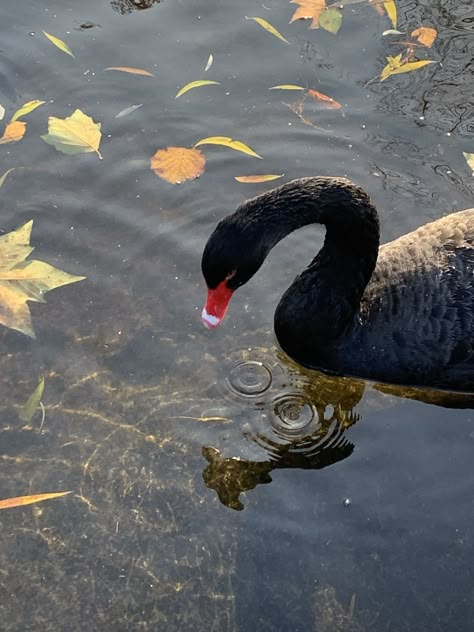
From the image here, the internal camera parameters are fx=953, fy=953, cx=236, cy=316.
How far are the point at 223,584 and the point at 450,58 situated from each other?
378 cm

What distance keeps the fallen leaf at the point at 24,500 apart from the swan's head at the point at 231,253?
1.08 m

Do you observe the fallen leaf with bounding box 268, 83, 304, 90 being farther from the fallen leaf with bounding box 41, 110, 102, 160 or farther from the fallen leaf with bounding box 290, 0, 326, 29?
the fallen leaf with bounding box 41, 110, 102, 160

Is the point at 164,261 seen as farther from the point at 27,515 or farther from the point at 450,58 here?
the point at 450,58

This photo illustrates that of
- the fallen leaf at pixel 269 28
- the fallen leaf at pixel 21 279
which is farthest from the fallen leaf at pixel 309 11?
the fallen leaf at pixel 21 279

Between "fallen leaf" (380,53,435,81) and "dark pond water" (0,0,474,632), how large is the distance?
65 mm

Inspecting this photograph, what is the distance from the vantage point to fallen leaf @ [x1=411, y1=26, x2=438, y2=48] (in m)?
6.02

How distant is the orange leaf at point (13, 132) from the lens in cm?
528

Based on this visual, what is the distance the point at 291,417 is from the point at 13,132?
237 centimetres

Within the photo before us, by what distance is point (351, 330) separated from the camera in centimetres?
439

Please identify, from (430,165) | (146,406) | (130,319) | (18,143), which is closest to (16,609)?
(146,406)

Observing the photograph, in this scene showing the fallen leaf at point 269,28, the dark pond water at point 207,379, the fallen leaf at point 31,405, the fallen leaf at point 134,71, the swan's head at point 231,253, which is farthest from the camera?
the fallen leaf at point 269,28

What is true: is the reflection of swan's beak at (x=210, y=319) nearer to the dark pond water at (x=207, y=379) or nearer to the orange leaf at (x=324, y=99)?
the dark pond water at (x=207, y=379)

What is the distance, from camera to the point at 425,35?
605 cm

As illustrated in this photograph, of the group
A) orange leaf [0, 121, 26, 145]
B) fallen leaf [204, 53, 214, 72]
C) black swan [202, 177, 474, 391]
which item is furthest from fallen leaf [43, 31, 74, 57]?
black swan [202, 177, 474, 391]
